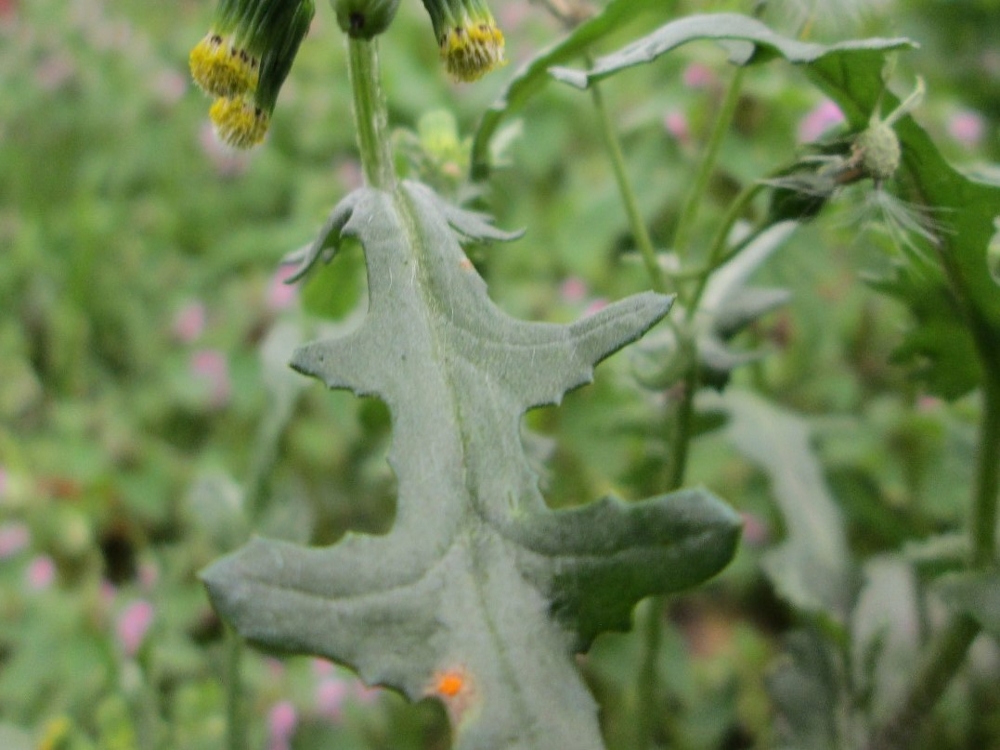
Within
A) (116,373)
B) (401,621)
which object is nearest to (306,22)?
(401,621)

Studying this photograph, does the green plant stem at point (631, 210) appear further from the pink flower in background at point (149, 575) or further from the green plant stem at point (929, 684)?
the pink flower in background at point (149, 575)

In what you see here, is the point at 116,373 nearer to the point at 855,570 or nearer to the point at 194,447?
the point at 194,447

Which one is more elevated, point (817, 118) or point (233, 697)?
point (817, 118)

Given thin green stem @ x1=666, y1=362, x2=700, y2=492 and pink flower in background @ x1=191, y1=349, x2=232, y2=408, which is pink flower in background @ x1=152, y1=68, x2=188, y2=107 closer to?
pink flower in background @ x1=191, y1=349, x2=232, y2=408

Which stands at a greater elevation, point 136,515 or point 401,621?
point 401,621

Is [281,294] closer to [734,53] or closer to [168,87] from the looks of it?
[168,87]

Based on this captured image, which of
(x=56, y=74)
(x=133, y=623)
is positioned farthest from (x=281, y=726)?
(x=56, y=74)

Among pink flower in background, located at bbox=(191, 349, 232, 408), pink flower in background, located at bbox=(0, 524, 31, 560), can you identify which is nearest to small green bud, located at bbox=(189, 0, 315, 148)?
pink flower in background, located at bbox=(0, 524, 31, 560)

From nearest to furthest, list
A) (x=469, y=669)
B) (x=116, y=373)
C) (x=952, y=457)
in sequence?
(x=469, y=669) → (x=952, y=457) → (x=116, y=373)
